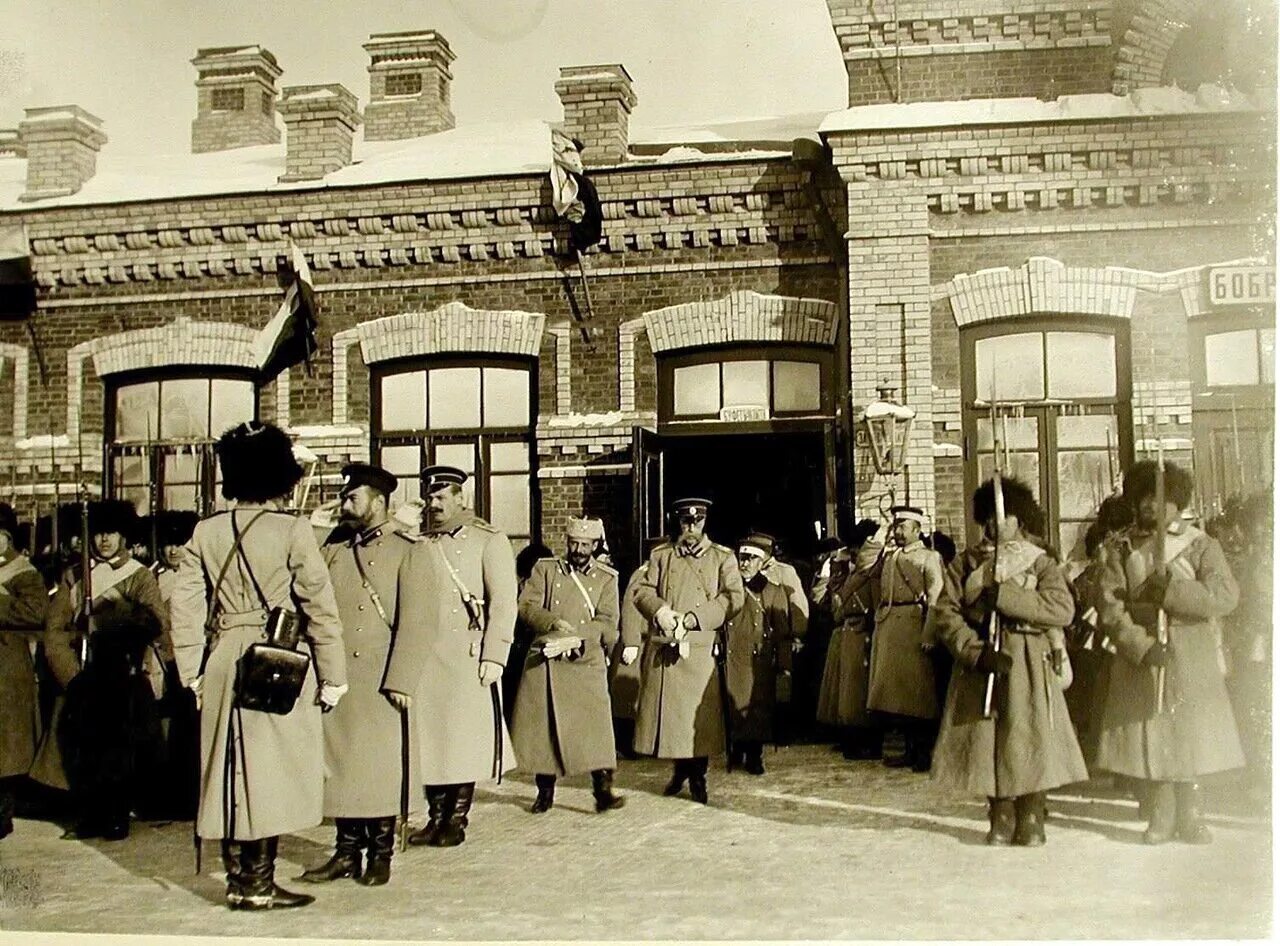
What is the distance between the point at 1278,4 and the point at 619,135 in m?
4.37

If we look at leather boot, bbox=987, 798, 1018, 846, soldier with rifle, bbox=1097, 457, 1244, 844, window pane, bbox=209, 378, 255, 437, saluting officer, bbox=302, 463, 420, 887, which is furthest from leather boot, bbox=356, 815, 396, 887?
window pane, bbox=209, 378, 255, 437

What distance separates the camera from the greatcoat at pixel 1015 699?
5438 mm

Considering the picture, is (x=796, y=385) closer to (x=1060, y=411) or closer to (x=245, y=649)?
(x=1060, y=411)

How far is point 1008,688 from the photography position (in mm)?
5500

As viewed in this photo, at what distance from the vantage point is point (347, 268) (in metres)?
9.30

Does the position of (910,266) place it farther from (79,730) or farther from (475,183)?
(79,730)

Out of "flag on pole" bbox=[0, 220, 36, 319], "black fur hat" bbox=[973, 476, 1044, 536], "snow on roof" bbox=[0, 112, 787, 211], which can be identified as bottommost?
"black fur hat" bbox=[973, 476, 1044, 536]

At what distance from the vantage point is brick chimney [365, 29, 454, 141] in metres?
7.73

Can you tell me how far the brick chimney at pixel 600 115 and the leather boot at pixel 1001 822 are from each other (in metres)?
5.02

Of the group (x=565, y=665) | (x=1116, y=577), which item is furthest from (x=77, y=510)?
(x=1116, y=577)

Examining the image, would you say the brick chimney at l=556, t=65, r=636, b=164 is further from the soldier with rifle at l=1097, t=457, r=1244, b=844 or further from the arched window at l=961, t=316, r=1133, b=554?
the soldier with rifle at l=1097, t=457, r=1244, b=844

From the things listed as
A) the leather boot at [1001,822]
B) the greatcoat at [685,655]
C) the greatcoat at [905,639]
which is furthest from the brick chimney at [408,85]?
the leather boot at [1001,822]

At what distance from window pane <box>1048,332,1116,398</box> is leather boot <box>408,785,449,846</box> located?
4103mm

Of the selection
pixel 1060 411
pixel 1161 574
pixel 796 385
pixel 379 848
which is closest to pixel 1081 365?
pixel 1060 411
